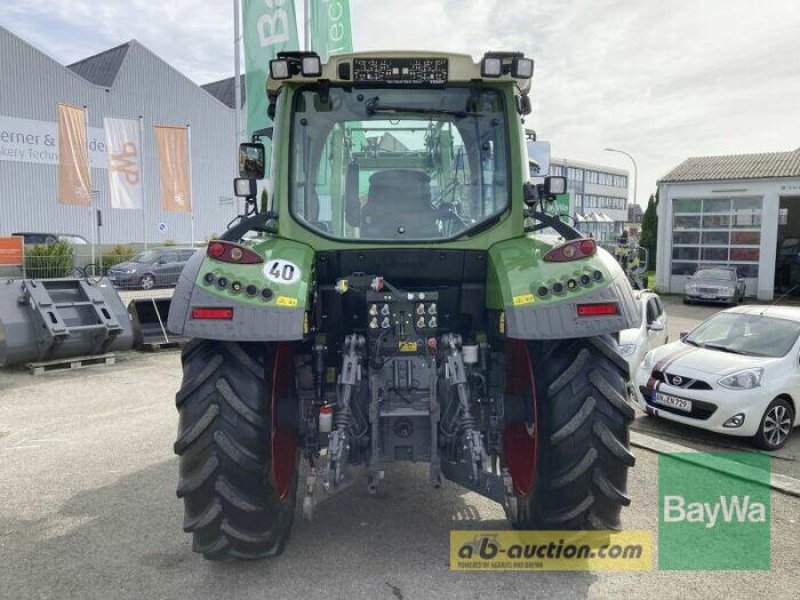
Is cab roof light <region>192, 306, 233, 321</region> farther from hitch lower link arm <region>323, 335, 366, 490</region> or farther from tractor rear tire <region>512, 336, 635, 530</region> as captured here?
tractor rear tire <region>512, 336, 635, 530</region>

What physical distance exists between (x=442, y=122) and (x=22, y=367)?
810 cm

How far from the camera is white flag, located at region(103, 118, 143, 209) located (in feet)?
77.0

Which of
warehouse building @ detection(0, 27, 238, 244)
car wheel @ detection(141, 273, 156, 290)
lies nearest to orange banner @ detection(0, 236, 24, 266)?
car wheel @ detection(141, 273, 156, 290)

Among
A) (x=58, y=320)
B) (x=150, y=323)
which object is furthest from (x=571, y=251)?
(x=150, y=323)

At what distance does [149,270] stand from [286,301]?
2111 cm

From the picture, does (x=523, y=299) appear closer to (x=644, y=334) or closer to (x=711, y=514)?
(x=711, y=514)

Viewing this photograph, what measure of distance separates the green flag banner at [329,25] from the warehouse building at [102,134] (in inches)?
620

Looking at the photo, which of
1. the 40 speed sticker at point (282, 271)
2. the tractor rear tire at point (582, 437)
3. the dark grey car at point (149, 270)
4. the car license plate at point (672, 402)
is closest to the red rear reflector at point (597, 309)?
the tractor rear tire at point (582, 437)

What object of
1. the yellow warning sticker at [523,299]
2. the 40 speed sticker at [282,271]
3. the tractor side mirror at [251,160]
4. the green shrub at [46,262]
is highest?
the tractor side mirror at [251,160]

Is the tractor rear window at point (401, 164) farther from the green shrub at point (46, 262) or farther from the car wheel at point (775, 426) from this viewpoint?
the green shrub at point (46, 262)

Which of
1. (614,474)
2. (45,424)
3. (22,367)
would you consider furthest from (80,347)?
(614,474)

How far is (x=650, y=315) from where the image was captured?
10.0 m

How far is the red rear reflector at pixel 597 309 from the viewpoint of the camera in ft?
10.8

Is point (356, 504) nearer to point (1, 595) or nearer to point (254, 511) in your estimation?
point (254, 511)
